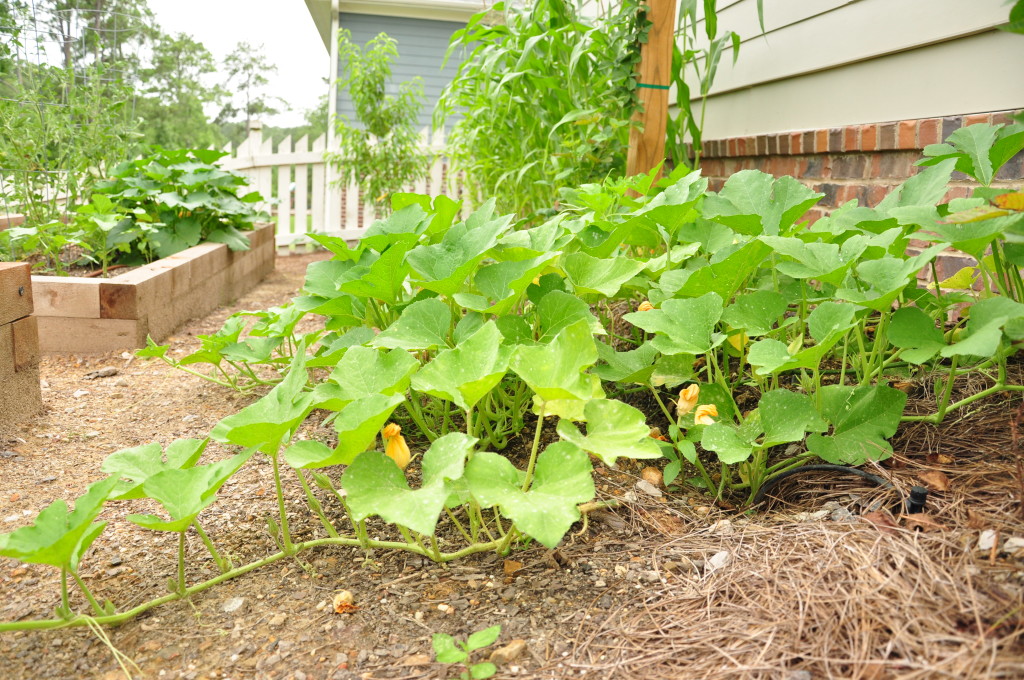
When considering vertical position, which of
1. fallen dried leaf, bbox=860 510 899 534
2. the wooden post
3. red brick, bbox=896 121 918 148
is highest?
the wooden post

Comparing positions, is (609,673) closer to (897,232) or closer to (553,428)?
(553,428)

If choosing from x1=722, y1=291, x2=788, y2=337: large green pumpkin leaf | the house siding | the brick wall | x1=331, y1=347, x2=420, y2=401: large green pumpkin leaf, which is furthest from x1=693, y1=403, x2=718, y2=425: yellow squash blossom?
the house siding

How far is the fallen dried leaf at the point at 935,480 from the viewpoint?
1088 millimetres

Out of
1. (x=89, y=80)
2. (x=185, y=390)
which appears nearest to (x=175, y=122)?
(x=89, y=80)

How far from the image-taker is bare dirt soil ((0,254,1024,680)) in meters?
0.83

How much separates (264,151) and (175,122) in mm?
8708

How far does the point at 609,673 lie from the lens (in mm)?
877

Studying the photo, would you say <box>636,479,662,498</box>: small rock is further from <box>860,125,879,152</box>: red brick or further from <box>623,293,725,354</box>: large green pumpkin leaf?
<box>860,125,879,152</box>: red brick

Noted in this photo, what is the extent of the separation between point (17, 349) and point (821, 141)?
2480 millimetres

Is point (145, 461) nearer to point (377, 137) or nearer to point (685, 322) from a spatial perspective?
point (685, 322)

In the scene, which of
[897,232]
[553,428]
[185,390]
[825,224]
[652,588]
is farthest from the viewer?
[185,390]

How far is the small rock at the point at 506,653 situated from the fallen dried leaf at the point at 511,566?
0.58 feet

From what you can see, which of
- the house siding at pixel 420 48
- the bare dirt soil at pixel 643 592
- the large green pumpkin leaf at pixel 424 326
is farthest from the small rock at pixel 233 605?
the house siding at pixel 420 48

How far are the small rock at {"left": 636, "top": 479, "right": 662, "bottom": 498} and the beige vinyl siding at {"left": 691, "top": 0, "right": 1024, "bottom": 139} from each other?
1.35 m
